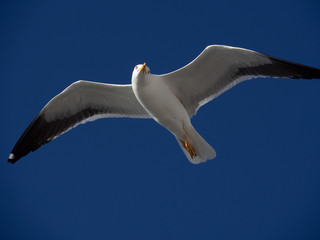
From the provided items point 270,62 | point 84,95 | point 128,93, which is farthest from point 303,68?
point 84,95

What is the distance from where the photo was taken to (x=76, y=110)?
21.5 ft

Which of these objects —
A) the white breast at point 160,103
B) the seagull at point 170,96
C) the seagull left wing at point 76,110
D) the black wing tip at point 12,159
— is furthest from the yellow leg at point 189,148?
the black wing tip at point 12,159

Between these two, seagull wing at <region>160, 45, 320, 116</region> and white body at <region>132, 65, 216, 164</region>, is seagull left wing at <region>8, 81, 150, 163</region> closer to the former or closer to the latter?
white body at <region>132, 65, 216, 164</region>

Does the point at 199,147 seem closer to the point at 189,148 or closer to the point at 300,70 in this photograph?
the point at 189,148

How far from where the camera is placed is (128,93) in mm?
6438

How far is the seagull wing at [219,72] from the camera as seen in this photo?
5.77 metres

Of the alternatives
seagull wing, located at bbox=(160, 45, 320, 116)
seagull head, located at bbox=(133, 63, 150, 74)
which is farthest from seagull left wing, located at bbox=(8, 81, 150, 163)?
seagull wing, located at bbox=(160, 45, 320, 116)

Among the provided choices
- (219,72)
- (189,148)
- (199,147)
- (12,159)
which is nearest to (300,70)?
(219,72)

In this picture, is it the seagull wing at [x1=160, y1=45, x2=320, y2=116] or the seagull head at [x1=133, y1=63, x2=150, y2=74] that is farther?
the seagull wing at [x1=160, y1=45, x2=320, y2=116]

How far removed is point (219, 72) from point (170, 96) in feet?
2.89

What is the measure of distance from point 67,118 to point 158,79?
A: 1.70 m

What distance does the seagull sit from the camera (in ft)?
18.9

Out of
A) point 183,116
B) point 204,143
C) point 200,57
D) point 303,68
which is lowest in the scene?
point 204,143

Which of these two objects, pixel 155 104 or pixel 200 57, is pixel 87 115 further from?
pixel 200 57
